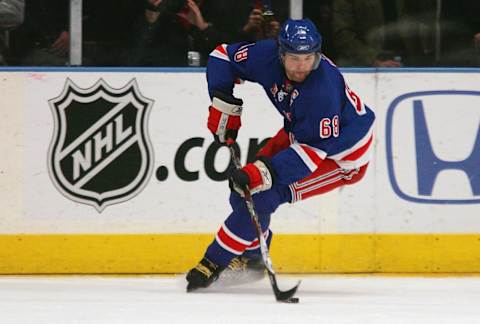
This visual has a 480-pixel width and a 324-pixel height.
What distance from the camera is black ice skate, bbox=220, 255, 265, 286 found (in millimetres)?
5082

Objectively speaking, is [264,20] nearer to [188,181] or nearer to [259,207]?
[188,181]

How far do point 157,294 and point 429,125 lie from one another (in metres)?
1.55

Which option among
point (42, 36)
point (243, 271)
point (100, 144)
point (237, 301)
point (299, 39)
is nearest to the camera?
point (299, 39)

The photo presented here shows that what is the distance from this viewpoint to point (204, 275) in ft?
16.0

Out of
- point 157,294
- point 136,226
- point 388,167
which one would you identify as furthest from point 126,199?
point 388,167

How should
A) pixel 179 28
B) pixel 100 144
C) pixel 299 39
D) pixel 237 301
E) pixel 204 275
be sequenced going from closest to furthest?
pixel 299 39 < pixel 237 301 < pixel 204 275 < pixel 100 144 < pixel 179 28

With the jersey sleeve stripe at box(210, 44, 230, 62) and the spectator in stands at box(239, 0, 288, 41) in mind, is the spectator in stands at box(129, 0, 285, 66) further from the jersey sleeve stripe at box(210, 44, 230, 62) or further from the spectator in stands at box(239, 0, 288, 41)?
the jersey sleeve stripe at box(210, 44, 230, 62)

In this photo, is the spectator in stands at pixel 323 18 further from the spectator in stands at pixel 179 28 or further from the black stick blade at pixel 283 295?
the black stick blade at pixel 283 295

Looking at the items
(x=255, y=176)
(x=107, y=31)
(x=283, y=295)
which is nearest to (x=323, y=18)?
(x=107, y=31)

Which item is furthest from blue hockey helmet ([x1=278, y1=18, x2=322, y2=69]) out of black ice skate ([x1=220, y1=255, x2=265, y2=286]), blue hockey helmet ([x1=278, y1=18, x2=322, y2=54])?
black ice skate ([x1=220, y1=255, x2=265, y2=286])

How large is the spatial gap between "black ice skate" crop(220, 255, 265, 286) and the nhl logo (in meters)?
0.70

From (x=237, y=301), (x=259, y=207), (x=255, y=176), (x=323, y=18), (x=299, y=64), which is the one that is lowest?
(x=237, y=301)

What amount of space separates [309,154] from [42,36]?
1.62 m

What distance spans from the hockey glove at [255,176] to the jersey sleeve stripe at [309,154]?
12 centimetres
